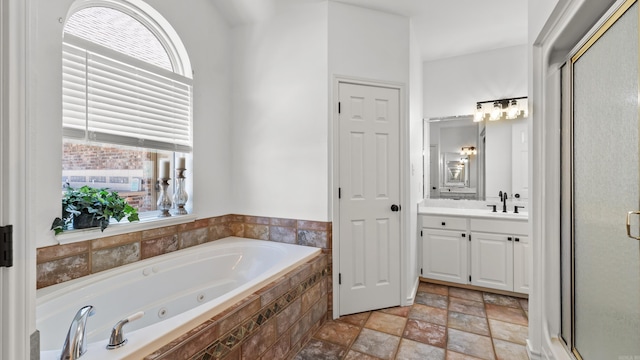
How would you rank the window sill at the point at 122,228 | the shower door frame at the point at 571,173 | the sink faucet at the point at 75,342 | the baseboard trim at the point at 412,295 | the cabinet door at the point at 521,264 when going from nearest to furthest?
the sink faucet at the point at 75,342 < the shower door frame at the point at 571,173 < the window sill at the point at 122,228 < the baseboard trim at the point at 412,295 < the cabinet door at the point at 521,264

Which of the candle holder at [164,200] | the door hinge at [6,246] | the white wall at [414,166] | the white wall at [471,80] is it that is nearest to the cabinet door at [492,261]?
the white wall at [414,166]

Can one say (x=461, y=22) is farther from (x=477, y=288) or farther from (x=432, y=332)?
(x=432, y=332)

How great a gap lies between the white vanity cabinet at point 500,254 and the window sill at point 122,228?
9.04 feet

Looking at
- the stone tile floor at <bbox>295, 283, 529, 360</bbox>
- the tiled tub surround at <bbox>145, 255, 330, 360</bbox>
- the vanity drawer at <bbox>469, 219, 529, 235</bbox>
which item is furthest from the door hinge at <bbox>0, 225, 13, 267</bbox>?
the vanity drawer at <bbox>469, 219, 529, 235</bbox>

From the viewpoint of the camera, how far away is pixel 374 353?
1.97 metres

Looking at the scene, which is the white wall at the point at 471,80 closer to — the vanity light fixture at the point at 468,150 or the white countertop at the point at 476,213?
the vanity light fixture at the point at 468,150

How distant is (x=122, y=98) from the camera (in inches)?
80.3

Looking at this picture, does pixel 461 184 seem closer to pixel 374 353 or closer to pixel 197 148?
pixel 374 353

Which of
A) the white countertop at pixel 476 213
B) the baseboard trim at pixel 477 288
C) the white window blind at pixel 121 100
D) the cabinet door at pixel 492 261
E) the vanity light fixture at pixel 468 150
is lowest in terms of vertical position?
the baseboard trim at pixel 477 288

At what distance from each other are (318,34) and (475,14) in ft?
4.82

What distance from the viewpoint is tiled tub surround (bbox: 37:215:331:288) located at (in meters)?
1.64

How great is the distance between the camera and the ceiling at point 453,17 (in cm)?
249

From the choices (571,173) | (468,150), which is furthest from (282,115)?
(468,150)

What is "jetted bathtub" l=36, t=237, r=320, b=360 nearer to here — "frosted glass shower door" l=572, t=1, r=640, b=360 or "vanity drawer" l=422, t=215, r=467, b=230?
"vanity drawer" l=422, t=215, r=467, b=230
